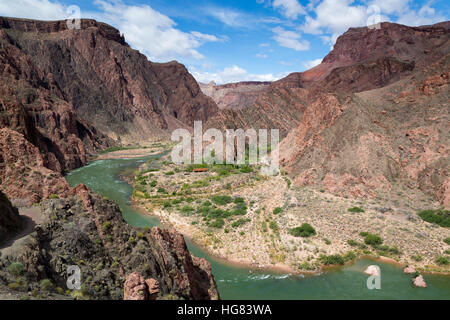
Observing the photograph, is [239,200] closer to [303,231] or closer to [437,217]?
[303,231]

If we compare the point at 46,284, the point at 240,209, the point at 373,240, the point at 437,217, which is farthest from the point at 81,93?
the point at 437,217

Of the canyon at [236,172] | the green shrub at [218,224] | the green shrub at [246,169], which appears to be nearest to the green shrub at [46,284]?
the canyon at [236,172]

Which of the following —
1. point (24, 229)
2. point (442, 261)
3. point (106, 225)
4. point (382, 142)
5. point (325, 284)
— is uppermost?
point (382, 142)

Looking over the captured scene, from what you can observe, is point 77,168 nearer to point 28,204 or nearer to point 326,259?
point 28,204

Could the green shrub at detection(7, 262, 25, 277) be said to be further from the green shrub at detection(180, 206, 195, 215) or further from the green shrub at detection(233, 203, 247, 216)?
the green shrub at detection(180, 206, 195, 215)

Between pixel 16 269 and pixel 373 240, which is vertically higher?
pixel 16 269
